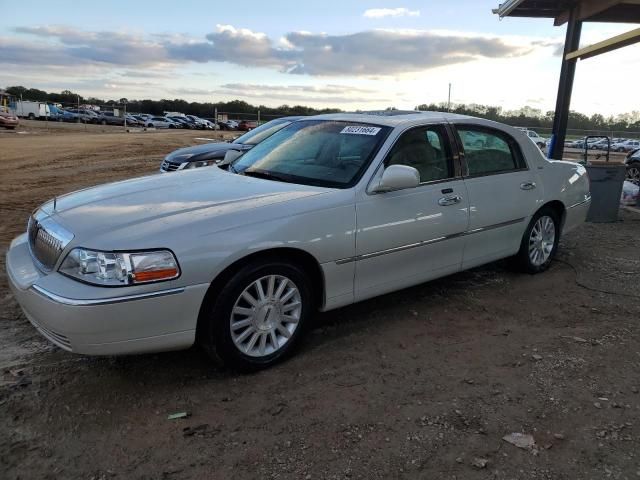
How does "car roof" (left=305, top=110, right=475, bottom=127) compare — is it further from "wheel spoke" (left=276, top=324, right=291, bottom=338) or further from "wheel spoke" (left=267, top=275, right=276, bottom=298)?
"wheel spoke" (left=276, top=324, right=291, bottom=338)

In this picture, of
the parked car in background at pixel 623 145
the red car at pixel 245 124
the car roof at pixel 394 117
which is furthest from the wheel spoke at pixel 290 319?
the red car at pixel 245 124

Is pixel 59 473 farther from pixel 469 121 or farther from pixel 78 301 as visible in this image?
pixel 469 121

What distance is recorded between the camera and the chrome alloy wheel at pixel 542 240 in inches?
211

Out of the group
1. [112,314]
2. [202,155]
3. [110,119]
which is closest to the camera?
[112,314]

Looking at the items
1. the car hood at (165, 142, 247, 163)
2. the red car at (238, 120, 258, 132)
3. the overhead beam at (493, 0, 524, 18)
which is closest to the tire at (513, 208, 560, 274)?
the car hood at (165, 142, 247, 163)

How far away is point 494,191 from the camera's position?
475 centimetres

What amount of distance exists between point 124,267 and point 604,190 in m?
7.85

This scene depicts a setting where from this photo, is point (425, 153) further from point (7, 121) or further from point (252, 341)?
point (7, 121)

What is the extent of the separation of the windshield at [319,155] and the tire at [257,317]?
0.82 metres

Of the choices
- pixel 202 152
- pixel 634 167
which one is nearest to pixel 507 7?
pixel 634 167

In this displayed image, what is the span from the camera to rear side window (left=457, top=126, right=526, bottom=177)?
465 cm

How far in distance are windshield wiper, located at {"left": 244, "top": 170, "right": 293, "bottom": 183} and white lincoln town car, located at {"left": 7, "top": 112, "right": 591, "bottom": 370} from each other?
0.04 feet

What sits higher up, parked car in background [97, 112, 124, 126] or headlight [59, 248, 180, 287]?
parked car in background [97, 112, 124, 126]

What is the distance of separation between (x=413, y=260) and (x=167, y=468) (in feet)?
7.65
